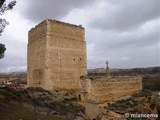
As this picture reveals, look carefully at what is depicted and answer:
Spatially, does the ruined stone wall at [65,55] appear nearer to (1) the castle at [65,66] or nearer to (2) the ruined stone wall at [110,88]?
(1) the castle at [65,66]

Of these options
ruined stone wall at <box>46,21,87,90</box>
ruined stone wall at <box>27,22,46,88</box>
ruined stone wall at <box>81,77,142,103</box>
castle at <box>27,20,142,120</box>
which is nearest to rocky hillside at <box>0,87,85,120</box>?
castle at <box>27,20,142,120</box>

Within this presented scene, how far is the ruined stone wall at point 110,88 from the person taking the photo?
20.5 meters

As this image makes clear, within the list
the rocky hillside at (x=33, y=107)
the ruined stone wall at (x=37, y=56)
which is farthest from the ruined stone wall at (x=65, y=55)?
the rocky hillside at (x=33, y=107)

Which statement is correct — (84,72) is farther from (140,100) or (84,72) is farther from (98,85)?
(140,100)

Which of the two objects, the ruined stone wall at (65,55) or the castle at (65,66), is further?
the ruined stone wall at (65,55)

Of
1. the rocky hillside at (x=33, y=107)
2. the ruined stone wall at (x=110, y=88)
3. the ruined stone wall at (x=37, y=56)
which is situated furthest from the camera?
the ruined stone wall at (x=37, y=56)

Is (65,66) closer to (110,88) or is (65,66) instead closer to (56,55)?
(56,55)

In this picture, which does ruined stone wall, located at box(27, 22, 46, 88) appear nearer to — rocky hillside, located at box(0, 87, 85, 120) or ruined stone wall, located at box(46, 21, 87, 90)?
ruined stone wall, located at box(46, 21, 87, 90)

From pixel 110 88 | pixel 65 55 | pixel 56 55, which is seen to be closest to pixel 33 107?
pixel 56 55

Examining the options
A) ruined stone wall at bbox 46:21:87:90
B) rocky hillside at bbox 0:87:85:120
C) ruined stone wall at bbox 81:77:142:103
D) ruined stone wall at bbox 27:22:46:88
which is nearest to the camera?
rocky hillside at bbox 0:87:85:120

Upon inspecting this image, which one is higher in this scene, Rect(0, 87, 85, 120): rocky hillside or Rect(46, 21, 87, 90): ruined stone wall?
Rect(46, 21, 87, 90): ruined stone wall

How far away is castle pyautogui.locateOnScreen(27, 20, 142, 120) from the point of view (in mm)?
20519

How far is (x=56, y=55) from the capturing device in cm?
2100

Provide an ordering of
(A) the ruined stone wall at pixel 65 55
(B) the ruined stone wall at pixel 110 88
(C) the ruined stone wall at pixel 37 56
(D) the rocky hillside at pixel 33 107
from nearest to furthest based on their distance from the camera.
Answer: (D) the rocky hillside at pixel 33 107 < (B) the ruined stone wall at pixel 110 88 < (A) the ruined stone wall at pixel 65 55 < (C) the ruined stone wall at pixel 37 56
